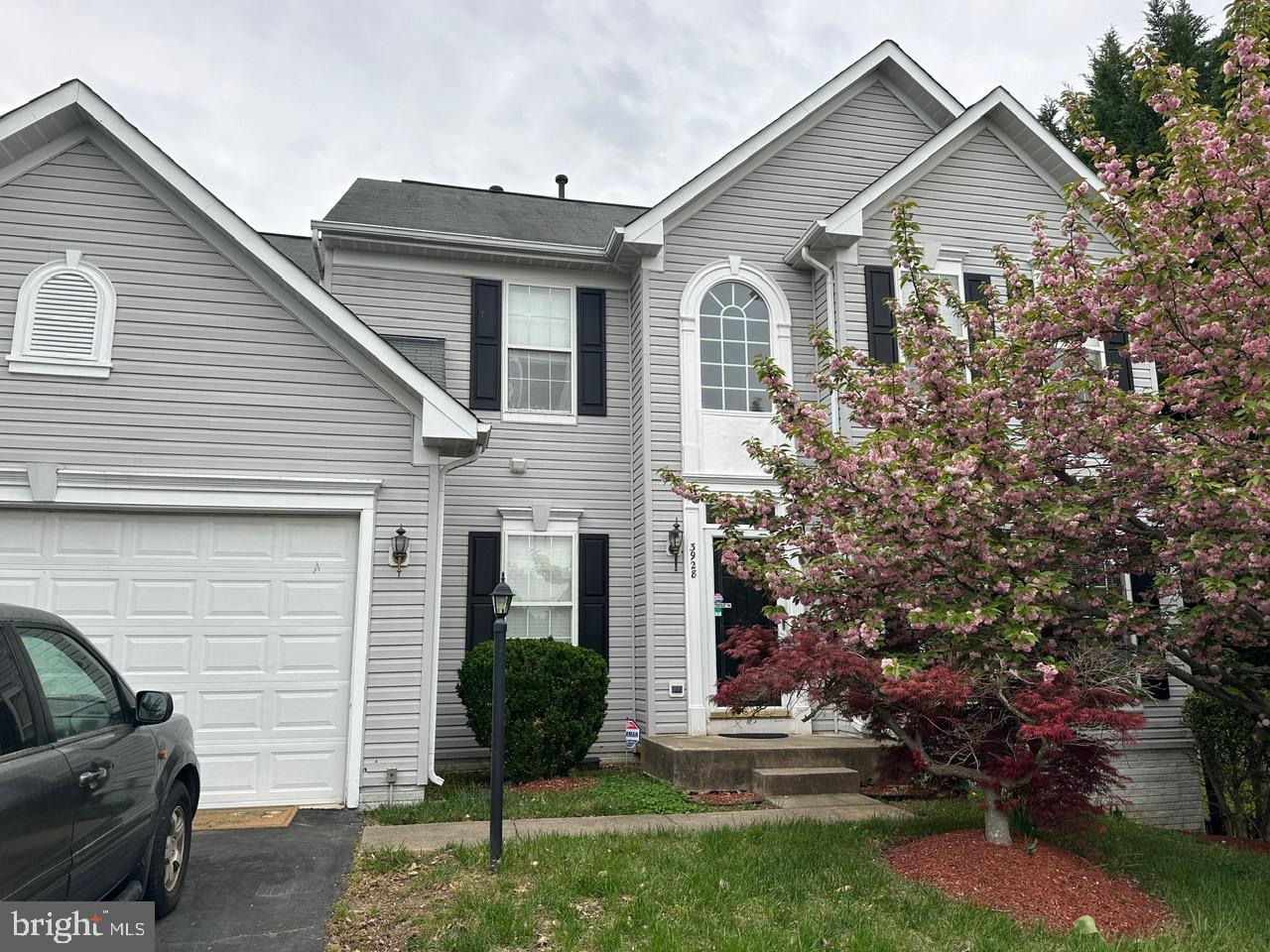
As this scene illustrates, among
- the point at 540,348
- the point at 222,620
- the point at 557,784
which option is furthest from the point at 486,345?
the point at 557,784

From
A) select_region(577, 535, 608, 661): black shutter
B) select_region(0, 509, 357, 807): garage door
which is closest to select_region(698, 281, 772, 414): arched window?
select_region(577, 535, 608, 661): black shutter

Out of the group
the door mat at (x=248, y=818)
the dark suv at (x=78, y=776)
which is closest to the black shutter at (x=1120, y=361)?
the door mat at (x=248, y=818)

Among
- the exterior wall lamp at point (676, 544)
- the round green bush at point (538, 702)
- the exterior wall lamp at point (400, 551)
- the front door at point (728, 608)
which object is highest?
the exterior wall lamp at point (676, 544)

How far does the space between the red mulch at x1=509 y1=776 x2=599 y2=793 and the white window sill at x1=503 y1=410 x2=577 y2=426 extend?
13.9ft

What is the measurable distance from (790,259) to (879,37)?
11.7 feet

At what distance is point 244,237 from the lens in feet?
27.2

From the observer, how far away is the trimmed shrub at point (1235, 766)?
10383mm

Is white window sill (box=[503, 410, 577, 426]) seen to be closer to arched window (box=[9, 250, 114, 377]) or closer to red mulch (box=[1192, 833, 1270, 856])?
arched window (box=[9, 250, 114, 377])

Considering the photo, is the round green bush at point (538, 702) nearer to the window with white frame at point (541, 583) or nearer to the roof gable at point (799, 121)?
the window with white frame at point (541, 583)

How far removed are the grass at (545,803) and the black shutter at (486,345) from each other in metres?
4.54

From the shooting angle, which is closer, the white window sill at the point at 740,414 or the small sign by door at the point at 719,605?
the small sign by door at the point at 719,605

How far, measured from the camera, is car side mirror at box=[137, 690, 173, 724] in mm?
4484

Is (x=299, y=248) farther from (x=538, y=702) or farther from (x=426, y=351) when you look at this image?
(x=538, y=702)

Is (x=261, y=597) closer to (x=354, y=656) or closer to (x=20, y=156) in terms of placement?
(x=354, y=656)
